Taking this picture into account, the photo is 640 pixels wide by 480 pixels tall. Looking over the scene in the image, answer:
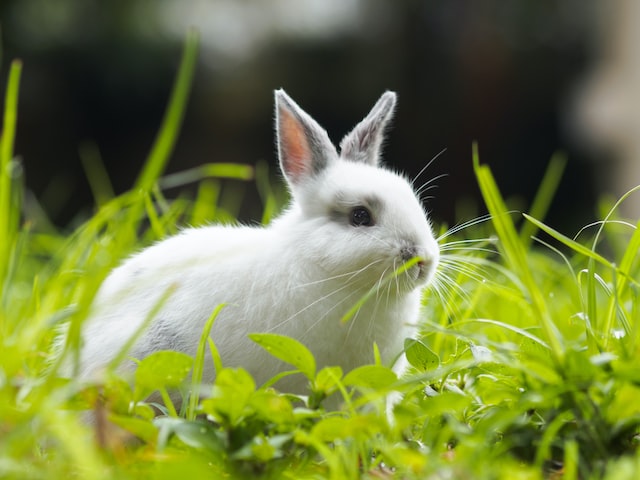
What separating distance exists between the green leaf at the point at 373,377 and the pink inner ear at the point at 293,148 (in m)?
0.96

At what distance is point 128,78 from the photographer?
8812mm

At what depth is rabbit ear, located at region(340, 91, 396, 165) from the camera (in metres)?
2.74

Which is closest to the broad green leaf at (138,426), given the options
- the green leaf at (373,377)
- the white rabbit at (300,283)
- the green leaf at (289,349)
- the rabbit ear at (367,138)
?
the green leaf at (289,349)

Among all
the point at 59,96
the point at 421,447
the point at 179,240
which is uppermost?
the point at 179,240

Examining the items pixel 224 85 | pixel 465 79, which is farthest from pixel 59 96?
pixel 465 79

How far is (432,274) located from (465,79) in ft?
22.4

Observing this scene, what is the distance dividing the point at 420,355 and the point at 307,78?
7.32m

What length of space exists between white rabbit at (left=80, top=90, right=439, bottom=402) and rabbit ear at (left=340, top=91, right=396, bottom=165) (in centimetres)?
16

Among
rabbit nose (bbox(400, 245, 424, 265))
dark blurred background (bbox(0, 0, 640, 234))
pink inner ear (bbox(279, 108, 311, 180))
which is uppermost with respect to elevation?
pink inner ear (bbox(279, 108, 311, 180))

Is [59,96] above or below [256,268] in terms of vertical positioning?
below

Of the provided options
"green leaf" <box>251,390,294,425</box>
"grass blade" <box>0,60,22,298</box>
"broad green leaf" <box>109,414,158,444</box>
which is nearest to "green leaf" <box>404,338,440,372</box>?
"green leaf" <box>251,390,294,425</box>

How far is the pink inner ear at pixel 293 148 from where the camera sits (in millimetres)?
2648

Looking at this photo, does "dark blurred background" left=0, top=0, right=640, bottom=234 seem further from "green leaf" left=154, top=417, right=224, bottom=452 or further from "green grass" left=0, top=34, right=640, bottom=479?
"green leaf" left=154, top=417, right=224, bottom=452

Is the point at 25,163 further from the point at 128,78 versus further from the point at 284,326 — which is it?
the point at 284,326
